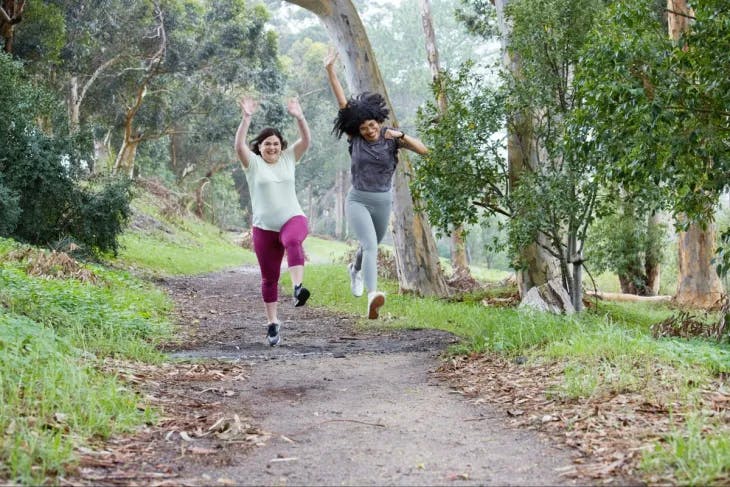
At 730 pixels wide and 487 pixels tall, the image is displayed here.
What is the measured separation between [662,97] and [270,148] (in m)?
3.87

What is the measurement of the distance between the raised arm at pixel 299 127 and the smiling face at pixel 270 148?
0.20 m

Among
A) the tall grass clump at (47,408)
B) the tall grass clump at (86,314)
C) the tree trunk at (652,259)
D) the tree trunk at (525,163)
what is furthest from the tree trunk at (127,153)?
the tall grass clump at (47,408)

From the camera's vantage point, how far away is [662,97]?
7.39 meters

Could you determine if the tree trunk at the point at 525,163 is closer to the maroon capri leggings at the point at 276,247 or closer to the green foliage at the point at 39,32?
the maroon capri leggings at the point at 276,247

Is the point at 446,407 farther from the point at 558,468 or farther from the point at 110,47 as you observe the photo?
the point at 110,47

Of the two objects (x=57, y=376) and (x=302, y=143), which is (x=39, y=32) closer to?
(x=302, y=143)

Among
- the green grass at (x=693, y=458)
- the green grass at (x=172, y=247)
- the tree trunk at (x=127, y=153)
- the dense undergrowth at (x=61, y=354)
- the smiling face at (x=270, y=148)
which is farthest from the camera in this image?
the tree trunk at (x=127, y=153)

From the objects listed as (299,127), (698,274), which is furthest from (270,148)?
(698,274)

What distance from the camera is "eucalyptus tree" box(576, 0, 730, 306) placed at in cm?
743

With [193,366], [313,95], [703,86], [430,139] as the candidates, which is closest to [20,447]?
[193,366]

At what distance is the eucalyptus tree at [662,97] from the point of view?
7434mm

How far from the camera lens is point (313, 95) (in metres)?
56.1

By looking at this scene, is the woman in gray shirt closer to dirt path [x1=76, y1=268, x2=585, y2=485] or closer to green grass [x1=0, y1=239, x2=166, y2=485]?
dirt path [x1=76, y1=268, x2=585, y2=485]

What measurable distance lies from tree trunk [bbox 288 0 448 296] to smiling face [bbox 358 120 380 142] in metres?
6.60
